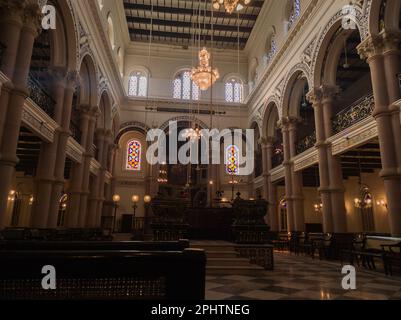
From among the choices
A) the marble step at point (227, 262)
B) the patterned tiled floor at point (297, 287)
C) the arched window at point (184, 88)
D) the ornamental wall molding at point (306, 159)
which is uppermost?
the arched window at point (184, 88)

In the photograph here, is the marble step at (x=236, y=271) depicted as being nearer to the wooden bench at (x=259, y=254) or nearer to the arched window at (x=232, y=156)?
the wooden bench at (x=259, y=254)

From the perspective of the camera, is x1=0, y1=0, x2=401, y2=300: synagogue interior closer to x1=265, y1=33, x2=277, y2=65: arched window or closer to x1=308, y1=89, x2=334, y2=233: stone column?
x1=308, y1=89, x2=334, y2=233: stone column

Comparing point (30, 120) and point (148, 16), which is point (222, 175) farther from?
point (30, 120)

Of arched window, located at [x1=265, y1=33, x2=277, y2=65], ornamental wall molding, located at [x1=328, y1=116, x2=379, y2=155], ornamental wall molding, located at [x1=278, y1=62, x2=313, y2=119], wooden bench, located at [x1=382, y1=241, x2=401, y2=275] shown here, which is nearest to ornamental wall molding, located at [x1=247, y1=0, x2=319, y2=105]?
arched window, located at [x1=265, y1=33, x2=277, y2=65]

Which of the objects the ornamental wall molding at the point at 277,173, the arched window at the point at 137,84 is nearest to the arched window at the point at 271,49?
the ornamental wall molding at the point at 277,173

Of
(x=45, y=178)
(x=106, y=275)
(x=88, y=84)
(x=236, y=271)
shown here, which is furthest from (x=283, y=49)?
(x=106, y=275)

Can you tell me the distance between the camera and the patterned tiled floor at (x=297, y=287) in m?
4.60

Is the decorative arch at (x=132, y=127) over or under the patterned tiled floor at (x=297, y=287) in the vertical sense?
over

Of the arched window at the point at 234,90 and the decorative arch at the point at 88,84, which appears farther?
the arched window at the point at 234,90

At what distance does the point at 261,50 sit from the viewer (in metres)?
20.6

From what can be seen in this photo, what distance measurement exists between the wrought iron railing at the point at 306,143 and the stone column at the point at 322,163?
1335mm

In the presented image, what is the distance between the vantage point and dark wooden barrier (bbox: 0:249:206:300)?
2.10 metres

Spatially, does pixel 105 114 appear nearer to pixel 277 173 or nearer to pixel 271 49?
pixel 277 173
